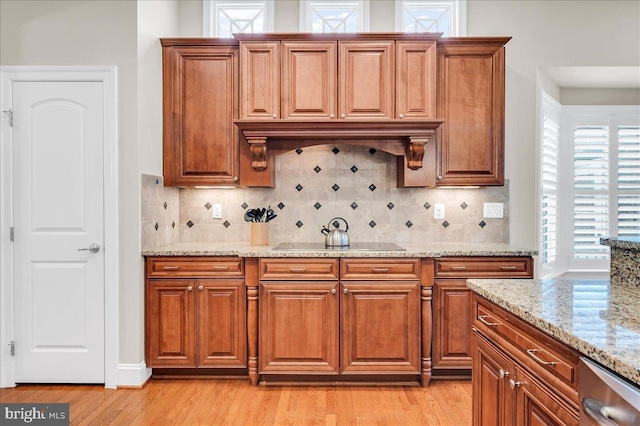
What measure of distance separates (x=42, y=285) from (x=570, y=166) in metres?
4.39

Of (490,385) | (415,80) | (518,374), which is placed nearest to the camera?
(518,374)

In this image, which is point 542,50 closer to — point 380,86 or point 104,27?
point 380,86

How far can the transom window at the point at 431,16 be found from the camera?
11.1ft

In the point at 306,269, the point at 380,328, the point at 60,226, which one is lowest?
the point at 380,328

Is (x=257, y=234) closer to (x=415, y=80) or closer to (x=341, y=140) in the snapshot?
(x=341, y=140)

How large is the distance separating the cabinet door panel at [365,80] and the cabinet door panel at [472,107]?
42cm

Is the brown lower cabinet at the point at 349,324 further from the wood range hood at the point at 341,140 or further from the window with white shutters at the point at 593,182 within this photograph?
the window with white shutters at the point at 593,182

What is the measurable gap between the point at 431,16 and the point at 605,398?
3302 millimetres

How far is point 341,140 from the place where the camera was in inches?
120

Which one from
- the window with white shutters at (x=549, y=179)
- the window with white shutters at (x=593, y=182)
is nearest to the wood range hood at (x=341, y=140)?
the window with white shutters at (x=549, y=179)

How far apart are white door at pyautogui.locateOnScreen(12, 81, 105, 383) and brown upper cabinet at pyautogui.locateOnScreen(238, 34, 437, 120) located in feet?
3.73

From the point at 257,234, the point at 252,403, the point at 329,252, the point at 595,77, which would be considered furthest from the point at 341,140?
the point at 595,77

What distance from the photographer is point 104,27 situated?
2.75 metres

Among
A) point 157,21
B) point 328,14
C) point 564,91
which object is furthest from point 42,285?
point 564,91
